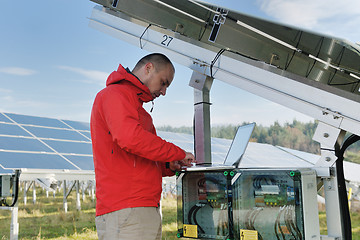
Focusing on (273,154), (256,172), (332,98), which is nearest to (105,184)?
(256,172)

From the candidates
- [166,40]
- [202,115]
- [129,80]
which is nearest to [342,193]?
[202,115]

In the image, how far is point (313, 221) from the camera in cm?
214

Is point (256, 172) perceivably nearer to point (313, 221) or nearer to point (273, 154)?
point (313, 221)

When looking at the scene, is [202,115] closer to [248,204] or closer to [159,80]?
[248,204]

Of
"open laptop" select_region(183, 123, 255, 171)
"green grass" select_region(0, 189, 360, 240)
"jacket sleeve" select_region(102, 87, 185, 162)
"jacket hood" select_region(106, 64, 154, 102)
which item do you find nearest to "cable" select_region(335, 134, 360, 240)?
"open laptop" select_region(183, 123, 255, 171)

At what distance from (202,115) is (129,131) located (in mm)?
1170

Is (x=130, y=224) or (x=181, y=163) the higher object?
(x=181, y=163)

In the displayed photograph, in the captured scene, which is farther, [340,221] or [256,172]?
[256,172]

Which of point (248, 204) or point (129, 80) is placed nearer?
point (129, 80)

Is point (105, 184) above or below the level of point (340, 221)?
above

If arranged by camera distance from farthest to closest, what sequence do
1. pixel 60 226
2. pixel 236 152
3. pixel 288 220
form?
pixel 60 226, pixel 236 152, pixel 288 220

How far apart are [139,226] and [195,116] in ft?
4.08

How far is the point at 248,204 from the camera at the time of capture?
7.55 feet

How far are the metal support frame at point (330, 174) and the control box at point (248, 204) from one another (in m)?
0.08
